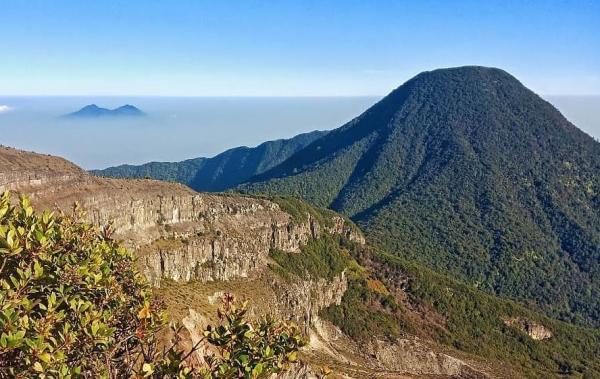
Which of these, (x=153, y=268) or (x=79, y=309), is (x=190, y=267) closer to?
(x=153, y=268)

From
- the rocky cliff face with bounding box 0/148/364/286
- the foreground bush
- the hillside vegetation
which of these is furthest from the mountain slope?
the foreground bush

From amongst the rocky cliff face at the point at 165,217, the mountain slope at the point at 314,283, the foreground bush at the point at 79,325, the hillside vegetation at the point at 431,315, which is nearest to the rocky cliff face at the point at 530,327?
the mountain slope at the point at 314,283

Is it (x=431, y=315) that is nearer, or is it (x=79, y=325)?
(x=79, y=325)

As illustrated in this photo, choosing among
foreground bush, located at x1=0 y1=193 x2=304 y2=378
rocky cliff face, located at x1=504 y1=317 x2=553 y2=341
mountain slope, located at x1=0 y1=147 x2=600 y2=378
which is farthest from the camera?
rocky cliff face, located at x1=504 y1=317 x2=553 y2=341

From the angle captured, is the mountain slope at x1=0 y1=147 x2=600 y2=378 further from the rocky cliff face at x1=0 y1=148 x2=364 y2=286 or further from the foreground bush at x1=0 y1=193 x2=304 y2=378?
the foreground bush at x1=0 y1=193 x2=304 y2=378

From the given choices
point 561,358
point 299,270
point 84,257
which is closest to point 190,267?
point 299,270

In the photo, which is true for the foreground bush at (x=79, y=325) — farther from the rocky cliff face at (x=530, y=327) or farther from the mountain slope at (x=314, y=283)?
the rocky cliff face at (x=530, y=327)

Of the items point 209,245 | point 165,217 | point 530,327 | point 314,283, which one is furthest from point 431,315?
point 165,217

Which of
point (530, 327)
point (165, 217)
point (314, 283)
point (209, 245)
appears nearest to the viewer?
point (165, 217)

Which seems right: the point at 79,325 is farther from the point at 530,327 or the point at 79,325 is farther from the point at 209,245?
the point at 530,327
